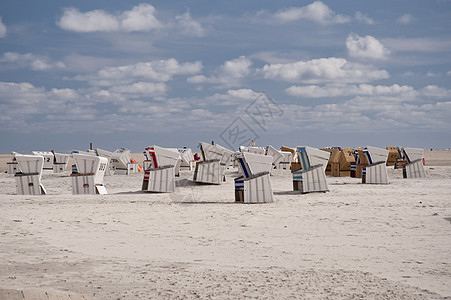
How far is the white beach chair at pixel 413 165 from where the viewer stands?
24.3m

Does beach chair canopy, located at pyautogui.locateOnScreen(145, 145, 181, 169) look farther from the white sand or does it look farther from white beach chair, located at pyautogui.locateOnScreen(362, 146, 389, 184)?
white beach chair, located at pyautogui.locateOnScreen(362, 146, 389, 184)

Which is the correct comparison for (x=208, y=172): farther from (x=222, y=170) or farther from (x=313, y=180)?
(x=313, y=180)

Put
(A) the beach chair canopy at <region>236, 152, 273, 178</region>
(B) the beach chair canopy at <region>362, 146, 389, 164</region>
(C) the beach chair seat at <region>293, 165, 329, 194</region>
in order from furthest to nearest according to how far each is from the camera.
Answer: (B) the beach chair canopy at <region>362, 146, 389, 164</region>
(C) the beach chair seat at <region>293, 165, 329, 194</region>
(A) the beach chair canopy at <region>236, 152, 273, 178</region>

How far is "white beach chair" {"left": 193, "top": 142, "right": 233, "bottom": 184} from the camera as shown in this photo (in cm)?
2147

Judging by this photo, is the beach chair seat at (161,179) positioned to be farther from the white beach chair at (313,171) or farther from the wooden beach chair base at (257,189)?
the white beach chair at (313,171)

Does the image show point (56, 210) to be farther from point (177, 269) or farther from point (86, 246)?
point (177, 269)

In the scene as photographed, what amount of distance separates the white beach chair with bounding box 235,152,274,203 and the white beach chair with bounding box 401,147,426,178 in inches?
508

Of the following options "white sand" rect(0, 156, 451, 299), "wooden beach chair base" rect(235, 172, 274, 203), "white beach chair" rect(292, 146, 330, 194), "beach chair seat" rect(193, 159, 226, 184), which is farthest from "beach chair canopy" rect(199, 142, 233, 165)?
"white sand" rect(0, 156, 451, 299)

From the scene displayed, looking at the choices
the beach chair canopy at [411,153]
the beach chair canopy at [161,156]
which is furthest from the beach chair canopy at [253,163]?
the beach chair canopy at [411,153]

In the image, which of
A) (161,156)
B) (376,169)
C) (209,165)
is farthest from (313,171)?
(209,165)

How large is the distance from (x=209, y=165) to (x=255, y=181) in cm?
801

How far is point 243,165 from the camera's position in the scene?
45.6 ft

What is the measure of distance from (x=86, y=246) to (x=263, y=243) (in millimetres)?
2715

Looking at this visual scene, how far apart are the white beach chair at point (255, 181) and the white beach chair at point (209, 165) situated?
24.9ft
